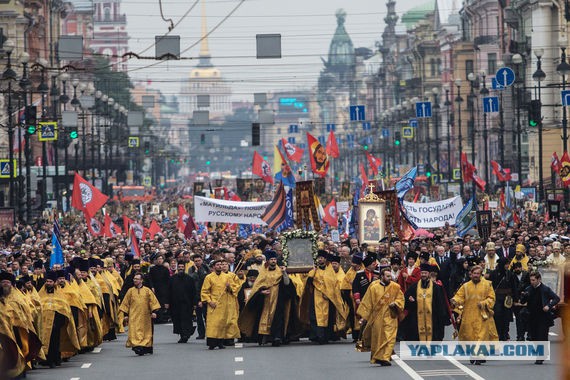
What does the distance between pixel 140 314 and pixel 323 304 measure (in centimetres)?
286

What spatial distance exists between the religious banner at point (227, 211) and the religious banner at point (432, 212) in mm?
3540

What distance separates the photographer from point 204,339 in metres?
29.2

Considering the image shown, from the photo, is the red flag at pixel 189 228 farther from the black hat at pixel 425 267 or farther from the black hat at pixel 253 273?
the black hat at pixel 425 267

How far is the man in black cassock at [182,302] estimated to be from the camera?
2811 centimetres

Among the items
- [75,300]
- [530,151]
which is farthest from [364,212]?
[530,151]

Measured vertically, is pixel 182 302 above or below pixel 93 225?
below

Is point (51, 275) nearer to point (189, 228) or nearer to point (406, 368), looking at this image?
point (406, 368)

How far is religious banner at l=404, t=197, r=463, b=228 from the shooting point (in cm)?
3978

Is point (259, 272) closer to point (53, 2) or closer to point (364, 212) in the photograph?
point (364, 212)

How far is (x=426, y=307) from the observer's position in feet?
76.0

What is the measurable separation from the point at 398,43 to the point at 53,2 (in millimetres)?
65852

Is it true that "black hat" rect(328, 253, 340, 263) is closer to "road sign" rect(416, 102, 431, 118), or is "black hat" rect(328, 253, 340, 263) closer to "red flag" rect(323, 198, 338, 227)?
"red flag" rect(323, 198, 338, 227)

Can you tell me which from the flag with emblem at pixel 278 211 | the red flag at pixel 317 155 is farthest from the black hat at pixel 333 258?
the red flag at pixel 317 155

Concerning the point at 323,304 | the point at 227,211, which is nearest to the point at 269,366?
the point at 323,304
